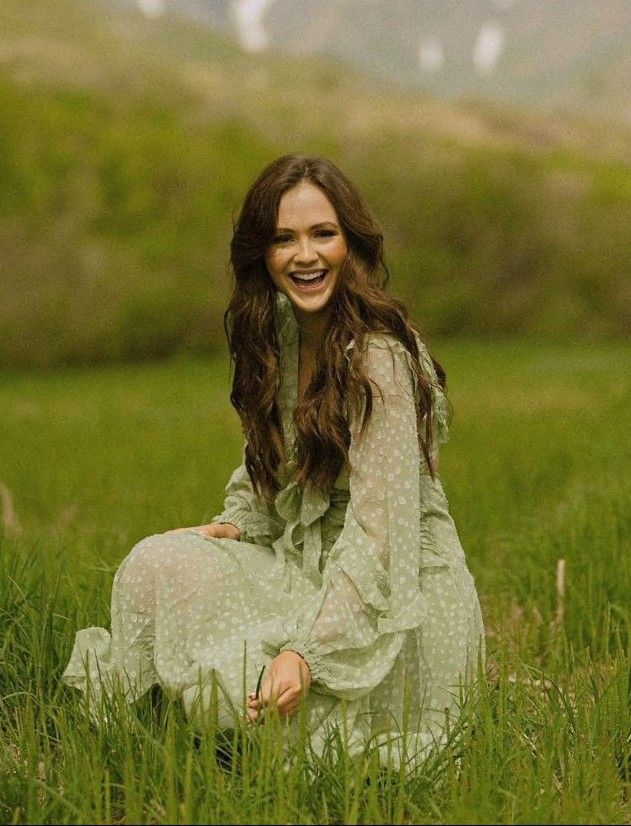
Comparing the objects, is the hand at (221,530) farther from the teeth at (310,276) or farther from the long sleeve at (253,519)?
the teeth at (310,276)

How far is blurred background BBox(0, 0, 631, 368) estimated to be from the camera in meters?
14.8

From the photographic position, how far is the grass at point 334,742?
1.69 meters

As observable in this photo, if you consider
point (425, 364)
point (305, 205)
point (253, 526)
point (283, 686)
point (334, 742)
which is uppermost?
point (305, 205)

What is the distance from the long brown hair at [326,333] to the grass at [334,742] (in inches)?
19.4

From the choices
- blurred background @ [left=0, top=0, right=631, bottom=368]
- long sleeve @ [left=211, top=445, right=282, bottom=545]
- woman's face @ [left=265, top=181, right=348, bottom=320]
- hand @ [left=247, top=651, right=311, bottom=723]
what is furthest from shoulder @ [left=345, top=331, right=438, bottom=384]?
blurred background @ [left=0, top=0, right=631, bottom=368]

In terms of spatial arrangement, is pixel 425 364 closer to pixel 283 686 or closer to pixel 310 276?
pixel 310 276

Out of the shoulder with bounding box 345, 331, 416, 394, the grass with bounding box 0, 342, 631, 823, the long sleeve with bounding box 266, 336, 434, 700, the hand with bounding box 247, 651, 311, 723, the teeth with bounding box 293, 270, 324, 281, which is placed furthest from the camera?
the teeth with bounding box 293, 270, 324, 281

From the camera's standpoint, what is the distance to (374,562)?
79.0 inches

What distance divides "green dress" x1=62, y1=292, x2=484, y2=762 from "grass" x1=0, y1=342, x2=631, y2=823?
0.09 metres

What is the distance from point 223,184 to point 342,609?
47.6ft

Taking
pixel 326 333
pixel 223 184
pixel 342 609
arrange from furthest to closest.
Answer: pixel 223 184 → pixel 326 333 → pixel 342 609

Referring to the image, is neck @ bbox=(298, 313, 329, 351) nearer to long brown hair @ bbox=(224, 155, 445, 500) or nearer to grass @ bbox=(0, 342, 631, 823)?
long brown hair @ bbox=(224, 155, 445, 500)

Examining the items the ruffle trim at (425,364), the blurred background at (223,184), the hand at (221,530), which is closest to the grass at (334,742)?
the hand at (221,530)

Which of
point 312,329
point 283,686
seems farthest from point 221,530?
point 283,686
